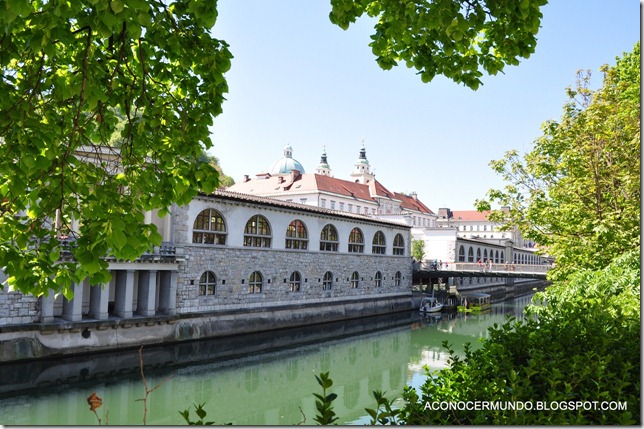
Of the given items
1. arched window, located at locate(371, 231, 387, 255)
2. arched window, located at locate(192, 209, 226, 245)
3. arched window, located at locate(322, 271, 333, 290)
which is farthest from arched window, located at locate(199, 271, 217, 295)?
arched window, located at locate(371, 231, 387, 255)

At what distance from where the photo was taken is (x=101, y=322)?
1459 cm

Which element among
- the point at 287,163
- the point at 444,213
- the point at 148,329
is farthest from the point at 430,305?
the point at 444,213

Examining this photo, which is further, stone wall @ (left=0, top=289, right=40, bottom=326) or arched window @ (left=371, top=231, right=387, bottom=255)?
arched window @ (left=371, top=231, right=387, bottom=255)

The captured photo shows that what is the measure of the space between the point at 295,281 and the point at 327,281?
7.54ft

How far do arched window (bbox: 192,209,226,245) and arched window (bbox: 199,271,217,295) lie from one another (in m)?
1.14

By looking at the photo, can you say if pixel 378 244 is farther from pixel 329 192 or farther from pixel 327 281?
pixel 329 192

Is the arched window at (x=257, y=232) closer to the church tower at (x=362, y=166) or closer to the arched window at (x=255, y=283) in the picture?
the arched window at (x=255, y=283)

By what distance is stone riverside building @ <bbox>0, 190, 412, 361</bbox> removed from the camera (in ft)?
46.2

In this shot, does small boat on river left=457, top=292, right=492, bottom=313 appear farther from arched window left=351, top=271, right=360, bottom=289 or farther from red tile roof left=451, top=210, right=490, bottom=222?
red tile roof left=451, top=210, right=490, bottom=222

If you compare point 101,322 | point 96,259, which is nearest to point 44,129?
point 96,259

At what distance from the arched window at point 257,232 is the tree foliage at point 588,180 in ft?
34.2

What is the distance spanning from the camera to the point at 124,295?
1572 cm

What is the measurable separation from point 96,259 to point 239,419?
766 centimetres

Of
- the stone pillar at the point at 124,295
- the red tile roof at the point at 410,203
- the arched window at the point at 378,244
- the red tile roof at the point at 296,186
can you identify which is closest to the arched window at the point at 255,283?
the stone pillar at the point at 124,295
